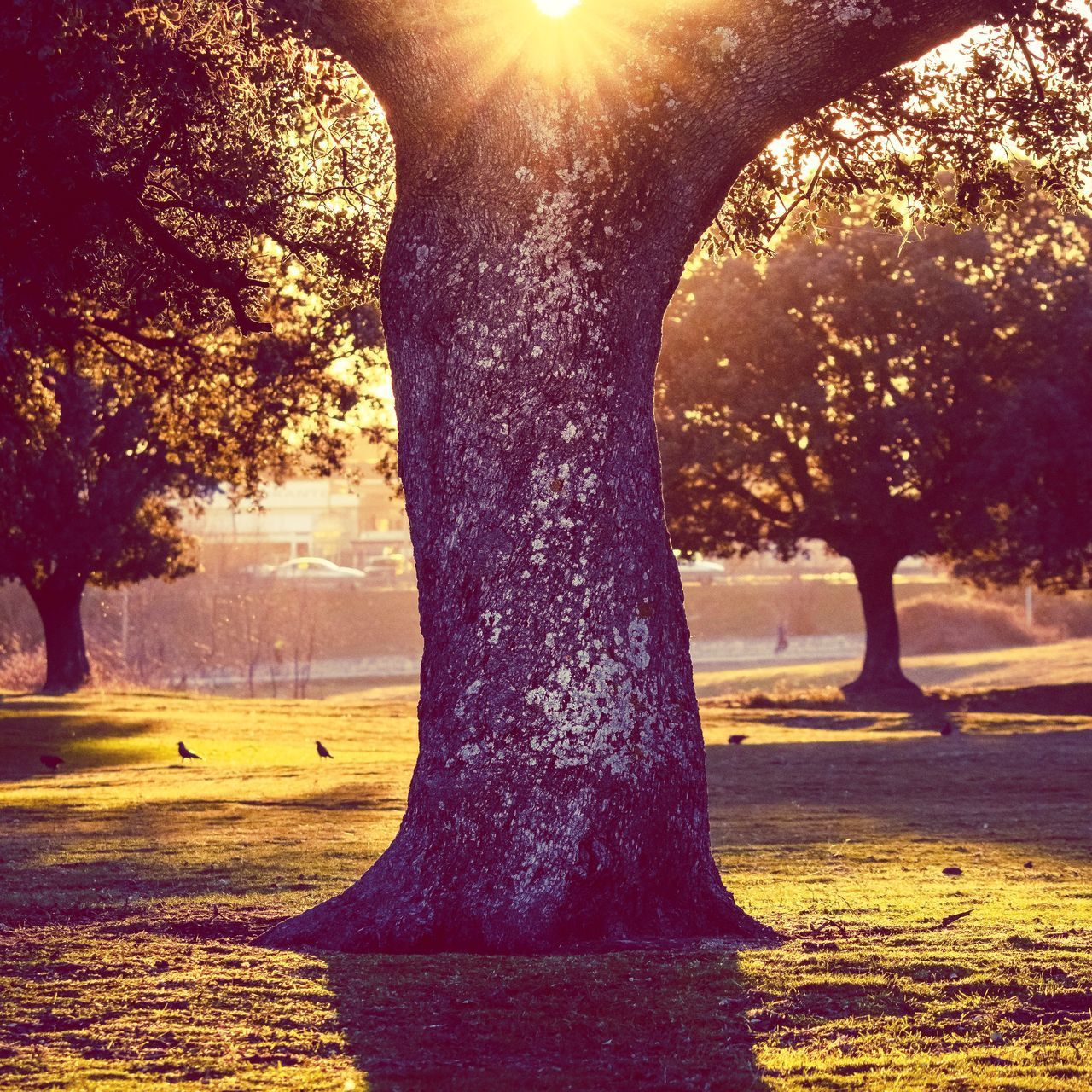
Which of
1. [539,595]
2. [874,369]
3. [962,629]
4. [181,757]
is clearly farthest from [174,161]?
[962,629]

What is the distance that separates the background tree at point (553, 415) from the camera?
7.98m

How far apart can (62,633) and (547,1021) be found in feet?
126

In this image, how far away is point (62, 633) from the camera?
42.3 metres

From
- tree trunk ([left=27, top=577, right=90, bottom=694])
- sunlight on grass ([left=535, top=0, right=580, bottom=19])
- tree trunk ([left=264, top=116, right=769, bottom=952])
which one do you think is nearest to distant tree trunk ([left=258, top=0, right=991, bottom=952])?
tree trunk ([left=264, top=116, right=769, bottom=952])

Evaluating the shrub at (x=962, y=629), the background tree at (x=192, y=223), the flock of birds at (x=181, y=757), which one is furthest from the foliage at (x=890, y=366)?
the shrub at (x=962, y=629)

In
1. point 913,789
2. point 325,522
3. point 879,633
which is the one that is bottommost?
point 913,789

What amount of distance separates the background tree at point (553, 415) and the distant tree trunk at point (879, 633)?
37.2 meters

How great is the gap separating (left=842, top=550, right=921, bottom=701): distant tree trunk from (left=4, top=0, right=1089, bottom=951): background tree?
37.2 meters

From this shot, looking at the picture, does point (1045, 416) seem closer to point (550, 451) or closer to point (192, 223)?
point (192, 223)

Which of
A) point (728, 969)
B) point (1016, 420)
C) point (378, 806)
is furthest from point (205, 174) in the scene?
point (1016, 420)

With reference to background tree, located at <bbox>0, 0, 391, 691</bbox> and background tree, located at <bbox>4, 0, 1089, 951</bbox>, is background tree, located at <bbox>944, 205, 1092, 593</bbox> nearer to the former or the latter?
background tree, located at <bbox>0, 0, 391, 691</bbox>

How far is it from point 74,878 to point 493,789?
4.24 m

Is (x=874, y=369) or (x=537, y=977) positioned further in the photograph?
(x=874, y=369)

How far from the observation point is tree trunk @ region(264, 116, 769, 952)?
26.1ft
